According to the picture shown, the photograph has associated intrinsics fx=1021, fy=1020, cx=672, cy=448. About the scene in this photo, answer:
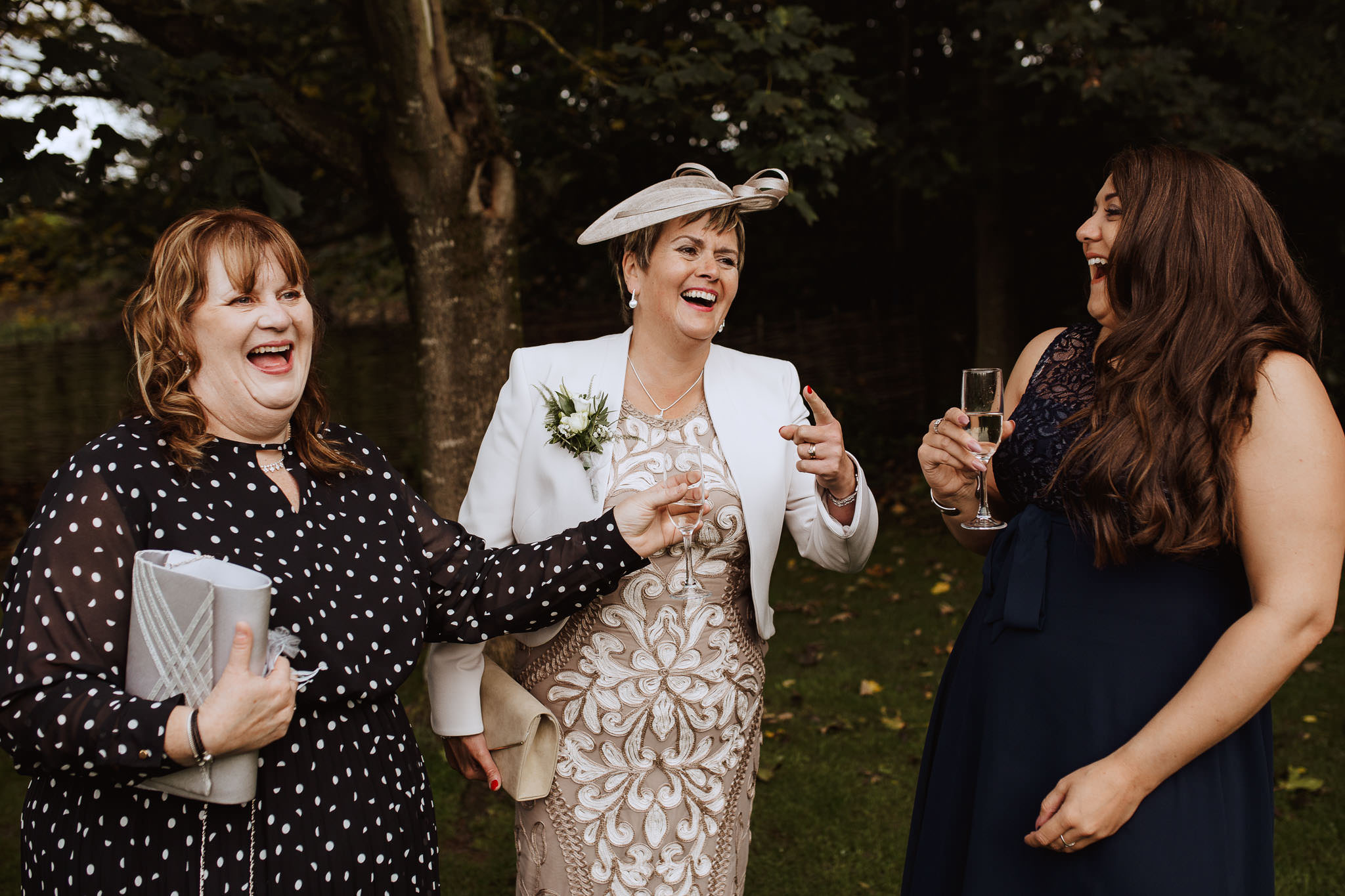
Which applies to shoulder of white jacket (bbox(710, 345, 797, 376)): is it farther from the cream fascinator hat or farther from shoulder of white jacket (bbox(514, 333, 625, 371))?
the cream fascinator hat

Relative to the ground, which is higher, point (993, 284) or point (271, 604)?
point (993, 284)

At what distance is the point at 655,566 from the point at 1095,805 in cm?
120

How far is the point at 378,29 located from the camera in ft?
14.7

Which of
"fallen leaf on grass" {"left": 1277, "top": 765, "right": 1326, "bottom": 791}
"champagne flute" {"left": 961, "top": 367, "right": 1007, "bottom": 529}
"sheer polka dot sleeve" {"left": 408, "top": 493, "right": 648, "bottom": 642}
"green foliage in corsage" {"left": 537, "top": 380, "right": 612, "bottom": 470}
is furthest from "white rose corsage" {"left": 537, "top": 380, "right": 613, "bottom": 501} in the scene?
"fallen leaf on grass" {"left": 1277, "top": 765, "right": 1326, "bottom": 791}

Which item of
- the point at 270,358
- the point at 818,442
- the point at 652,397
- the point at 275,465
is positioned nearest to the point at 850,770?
the point at 652,397

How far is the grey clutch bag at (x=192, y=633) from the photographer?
5.67 feet

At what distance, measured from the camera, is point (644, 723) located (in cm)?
273

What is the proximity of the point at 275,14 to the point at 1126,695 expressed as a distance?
20.5ft

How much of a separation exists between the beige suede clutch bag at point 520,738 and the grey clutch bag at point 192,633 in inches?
34.8

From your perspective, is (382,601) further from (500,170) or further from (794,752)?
(794,752)

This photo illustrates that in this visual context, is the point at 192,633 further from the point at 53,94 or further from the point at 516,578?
the point at 53,94

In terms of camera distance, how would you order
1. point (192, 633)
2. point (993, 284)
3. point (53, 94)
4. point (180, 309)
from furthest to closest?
point (993, 284)
point (53, 94)
point (180, 309)
point (192, 633)

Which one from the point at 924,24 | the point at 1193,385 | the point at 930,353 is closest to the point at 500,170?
the point at 1193,385

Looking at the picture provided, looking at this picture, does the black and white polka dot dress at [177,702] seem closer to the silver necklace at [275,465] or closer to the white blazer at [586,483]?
the silver necklace at [275,465]
